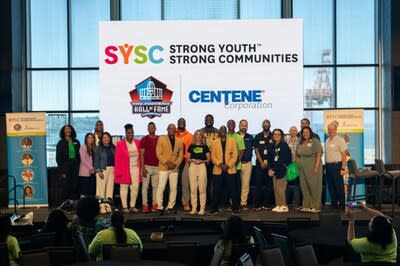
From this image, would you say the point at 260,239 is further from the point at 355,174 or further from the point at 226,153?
the point at 355,174

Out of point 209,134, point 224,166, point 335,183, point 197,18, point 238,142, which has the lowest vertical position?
point 335,183

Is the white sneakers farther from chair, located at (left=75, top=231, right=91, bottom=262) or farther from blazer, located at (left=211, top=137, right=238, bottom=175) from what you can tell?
chair, located at (left=75, top=231, right=91, bottom=262)

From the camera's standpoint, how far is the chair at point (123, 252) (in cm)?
627

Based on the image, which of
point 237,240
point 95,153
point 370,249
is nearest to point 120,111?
point 95,153

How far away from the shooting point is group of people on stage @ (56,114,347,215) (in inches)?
480

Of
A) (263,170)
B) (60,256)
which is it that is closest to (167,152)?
(263,170)

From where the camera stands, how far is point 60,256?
21.0 feet

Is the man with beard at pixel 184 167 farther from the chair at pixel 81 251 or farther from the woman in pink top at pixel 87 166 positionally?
the chair at pixel 81 251

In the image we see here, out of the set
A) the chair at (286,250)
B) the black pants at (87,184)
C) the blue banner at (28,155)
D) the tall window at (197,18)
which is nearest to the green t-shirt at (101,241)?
the chair at (286,250)

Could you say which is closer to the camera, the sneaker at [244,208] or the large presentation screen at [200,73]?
the sneaker at [244,208]

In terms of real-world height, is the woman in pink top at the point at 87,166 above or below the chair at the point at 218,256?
above

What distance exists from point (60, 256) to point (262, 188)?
7.05 m

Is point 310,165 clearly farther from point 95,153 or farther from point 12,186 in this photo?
point 12,186

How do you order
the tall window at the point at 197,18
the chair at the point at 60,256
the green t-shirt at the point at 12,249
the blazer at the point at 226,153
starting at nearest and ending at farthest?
1. the chair at the point at 60,256
2. the green t-shirt at the point at 12,249
3. the blazer at the point at 226,153
4. the tall window at the point at 197,18
